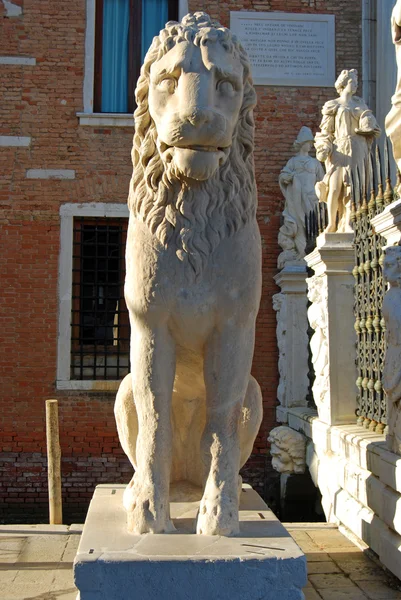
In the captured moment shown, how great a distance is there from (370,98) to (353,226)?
4036 millimetres

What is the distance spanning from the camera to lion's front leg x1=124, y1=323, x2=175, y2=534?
100 inches

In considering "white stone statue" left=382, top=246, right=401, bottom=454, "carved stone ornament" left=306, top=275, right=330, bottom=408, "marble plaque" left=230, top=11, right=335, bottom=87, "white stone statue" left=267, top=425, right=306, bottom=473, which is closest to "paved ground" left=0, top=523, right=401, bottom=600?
"white stone statue" left=382, top=246, right=401, bottom=454

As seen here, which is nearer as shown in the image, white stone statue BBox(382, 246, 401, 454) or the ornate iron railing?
white stone statue BBox(382, 246, 401, 454)

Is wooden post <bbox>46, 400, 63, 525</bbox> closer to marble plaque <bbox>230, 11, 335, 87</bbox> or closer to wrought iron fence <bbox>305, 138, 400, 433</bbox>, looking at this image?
wrought iron fence <bbox>305, 138, 400, 433</bbox>

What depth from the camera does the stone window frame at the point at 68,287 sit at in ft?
25.7

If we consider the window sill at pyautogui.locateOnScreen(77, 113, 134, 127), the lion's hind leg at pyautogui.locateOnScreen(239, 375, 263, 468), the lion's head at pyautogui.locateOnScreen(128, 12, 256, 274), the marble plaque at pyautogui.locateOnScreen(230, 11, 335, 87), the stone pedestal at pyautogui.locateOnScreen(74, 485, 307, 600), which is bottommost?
the stone pedestal at pyautogui.locateOnScreen(74, 485, 307, 600)

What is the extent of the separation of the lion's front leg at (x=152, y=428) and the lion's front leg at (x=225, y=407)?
15 centimetres

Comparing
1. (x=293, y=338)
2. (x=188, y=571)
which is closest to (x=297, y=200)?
(x=293, y=338)

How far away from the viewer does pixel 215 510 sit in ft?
8.26

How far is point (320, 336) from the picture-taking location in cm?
552

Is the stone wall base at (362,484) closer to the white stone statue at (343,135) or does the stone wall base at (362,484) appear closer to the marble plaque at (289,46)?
the white stone statue at (343,135)

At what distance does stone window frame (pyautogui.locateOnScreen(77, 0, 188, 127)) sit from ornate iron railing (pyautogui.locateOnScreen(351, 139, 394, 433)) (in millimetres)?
4067

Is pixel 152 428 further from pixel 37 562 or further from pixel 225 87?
pixel 37 562

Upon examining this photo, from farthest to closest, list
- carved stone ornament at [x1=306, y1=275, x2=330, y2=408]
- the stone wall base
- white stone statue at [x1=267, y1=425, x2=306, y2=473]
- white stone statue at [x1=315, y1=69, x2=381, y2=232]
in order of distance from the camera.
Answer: white stone statue at [x1=267, y1=425, x2=306, y2=473]
white stone statue at [x1=315, y1=69, x2=381, y2=232]
carved stone ornament at [x1=306, y1=275, x2=330, y2=408]
the stone wall base
